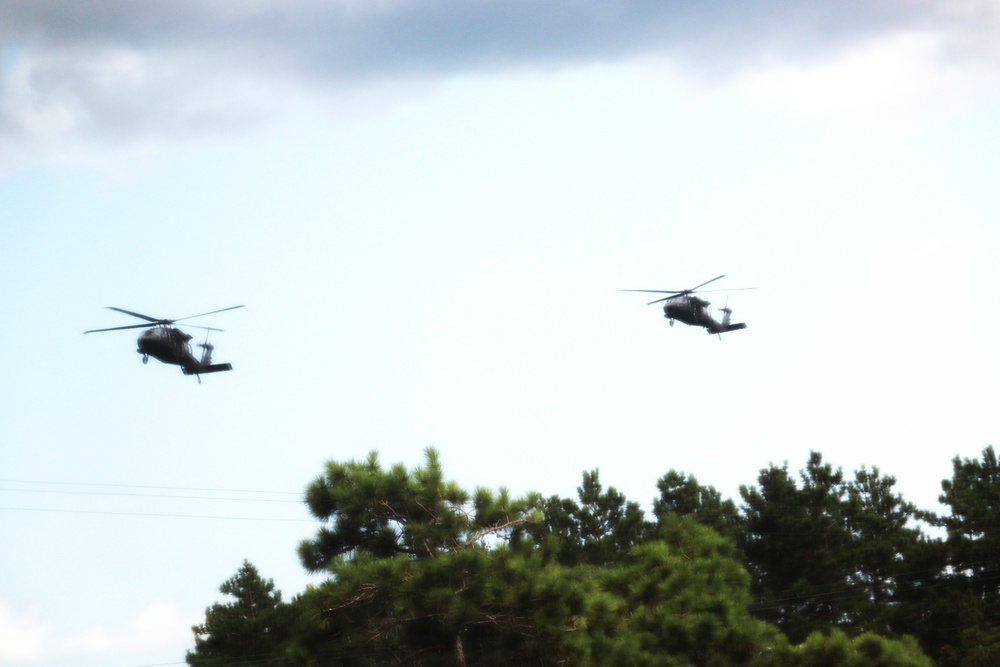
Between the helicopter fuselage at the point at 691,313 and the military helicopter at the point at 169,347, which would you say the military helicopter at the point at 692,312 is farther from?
the military helicopter at the point at 169,347

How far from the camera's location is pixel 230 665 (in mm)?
47000

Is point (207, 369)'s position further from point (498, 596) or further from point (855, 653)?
point (855, 653)

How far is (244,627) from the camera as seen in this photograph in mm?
49906

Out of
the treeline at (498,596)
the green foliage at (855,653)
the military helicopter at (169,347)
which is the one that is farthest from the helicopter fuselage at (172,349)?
the green foliage at (855,653)

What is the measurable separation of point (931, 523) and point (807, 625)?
921cm

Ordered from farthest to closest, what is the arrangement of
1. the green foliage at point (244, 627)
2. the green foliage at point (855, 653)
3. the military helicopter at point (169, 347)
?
the green foliage at point (244, 627), the military helicopter at point (169, 347), the green foliage at point (855, 653)

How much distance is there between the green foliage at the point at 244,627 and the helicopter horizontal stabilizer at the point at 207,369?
14.8 metres

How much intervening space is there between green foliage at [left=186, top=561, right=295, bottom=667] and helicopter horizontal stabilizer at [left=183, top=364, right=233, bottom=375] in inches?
582

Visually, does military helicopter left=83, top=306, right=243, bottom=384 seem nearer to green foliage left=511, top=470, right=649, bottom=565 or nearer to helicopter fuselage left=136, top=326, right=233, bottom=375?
helicopter fuselage left=136, top=326, right=233, bottom=375

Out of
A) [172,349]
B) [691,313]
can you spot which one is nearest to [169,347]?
[172,349]

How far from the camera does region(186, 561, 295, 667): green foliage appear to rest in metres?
47.7

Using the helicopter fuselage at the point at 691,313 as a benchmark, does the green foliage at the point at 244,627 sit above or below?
below

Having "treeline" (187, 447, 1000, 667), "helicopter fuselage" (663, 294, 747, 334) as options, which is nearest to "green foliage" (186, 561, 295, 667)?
"helicopter fuselage" (663, 294, 747, 334)

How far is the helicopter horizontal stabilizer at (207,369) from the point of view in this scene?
1395 inches
